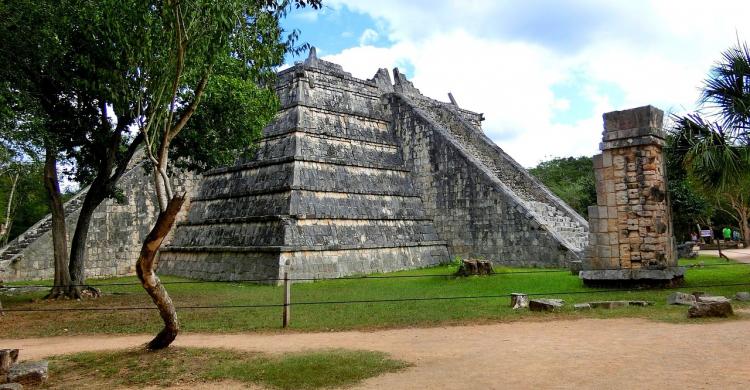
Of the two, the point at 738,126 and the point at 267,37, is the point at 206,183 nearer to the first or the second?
the point at 267,37

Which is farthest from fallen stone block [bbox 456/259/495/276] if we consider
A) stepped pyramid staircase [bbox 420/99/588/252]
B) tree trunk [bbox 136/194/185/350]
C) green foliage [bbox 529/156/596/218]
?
green foliage [bbox 529/156/596/218]

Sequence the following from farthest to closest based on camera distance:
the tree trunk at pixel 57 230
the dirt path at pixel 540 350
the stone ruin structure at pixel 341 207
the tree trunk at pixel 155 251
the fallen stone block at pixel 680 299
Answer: the stone ruin structure at pixel 341 207 < the tree trunk at pixel 57 230 < the fallen stone block at pixel 680 299 < the tree trunk at pixel 155 251 < the dirt path at pixel 540 350

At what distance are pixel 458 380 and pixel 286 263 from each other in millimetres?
9804

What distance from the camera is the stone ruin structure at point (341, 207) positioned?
15266 mm

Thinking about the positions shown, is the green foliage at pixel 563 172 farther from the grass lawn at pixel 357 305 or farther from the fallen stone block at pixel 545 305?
the fallen stone block at pixel 545 305

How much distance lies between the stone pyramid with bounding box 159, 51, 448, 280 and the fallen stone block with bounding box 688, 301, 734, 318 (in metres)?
9.52

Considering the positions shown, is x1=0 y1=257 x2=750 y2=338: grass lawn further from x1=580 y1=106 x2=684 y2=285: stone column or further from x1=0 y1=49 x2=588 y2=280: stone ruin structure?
x1=0 y1=49 x2=588 y2=280: stone ruin structure

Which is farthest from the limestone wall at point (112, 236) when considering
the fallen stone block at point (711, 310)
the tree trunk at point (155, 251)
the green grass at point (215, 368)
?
the fallen stone block at point (711, 310)

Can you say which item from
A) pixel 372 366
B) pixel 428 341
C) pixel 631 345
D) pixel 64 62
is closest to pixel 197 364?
pixel 372 366

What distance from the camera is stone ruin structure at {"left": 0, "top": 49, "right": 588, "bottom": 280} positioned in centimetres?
1527

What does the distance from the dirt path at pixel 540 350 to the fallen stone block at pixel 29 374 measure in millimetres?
1634

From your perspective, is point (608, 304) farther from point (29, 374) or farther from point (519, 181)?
point (519, 181)

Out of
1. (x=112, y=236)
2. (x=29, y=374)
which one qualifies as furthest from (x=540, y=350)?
(x=112, y=236)

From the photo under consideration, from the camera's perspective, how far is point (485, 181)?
17.0 metres
